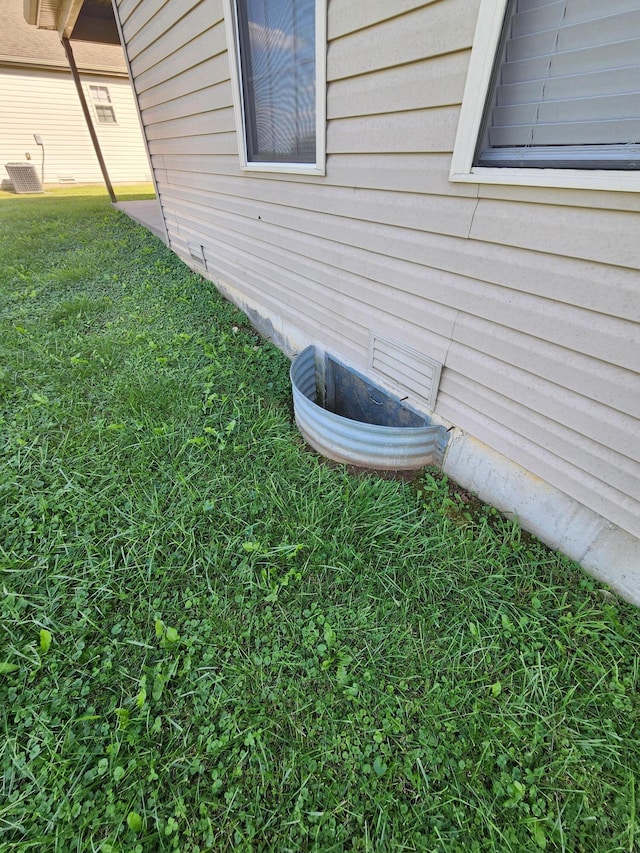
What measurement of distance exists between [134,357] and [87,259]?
3.19 m

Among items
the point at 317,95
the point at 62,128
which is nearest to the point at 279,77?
the point at 317,95

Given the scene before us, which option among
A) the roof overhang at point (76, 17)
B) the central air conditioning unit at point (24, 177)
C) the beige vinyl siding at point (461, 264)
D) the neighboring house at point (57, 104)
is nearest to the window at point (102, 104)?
the neighboring house at point (57, 104)

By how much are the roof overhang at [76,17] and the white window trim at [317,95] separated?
469 cm

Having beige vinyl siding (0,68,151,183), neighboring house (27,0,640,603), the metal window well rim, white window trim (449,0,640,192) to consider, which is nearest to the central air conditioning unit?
beige vinyl siding (0,68,151,183)

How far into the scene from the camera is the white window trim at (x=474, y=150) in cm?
109

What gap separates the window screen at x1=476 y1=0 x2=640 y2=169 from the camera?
104cm

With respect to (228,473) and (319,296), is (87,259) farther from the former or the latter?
(228,473)

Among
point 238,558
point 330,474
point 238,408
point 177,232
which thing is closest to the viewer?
point 238,558

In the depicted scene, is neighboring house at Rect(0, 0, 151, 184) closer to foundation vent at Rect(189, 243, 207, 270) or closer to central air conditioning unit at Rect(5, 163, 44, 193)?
central air conditioning unit at Rect(5, 163, 44, 193)

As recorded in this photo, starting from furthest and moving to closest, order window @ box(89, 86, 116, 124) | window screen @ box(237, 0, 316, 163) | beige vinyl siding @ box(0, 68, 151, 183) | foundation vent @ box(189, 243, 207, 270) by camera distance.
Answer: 1. window @ box(89, 86, 116, 124)
2. beige vinyl siding @ box(0, 68, 151, 183)
3. foundation vent @ box(189, 243, 207, 270)
4. window screen @ box(237, 0, 316, 163)

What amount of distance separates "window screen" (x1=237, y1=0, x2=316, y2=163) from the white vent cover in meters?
1.16

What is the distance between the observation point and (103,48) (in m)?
11.5

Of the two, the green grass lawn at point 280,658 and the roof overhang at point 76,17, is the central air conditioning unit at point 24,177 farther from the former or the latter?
the green grass lawn at point 280,658

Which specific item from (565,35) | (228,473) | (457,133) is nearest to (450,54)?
(457,133)
